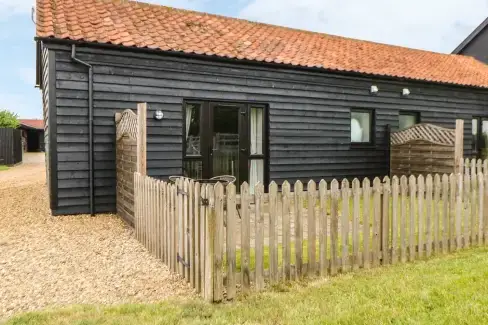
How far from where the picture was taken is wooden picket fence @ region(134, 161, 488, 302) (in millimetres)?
3543

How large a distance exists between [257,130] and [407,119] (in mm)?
5870

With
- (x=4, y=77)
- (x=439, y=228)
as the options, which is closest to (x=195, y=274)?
(x=439, y=228)

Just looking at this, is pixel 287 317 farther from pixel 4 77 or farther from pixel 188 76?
pixel 4 77

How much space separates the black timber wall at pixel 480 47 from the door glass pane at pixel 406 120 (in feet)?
30.9

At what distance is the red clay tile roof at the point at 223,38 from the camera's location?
26.9 feet

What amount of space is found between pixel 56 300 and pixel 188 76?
6041 mm

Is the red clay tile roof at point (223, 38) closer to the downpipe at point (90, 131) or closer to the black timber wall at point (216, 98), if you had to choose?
the black timber wall at point (216, 98)

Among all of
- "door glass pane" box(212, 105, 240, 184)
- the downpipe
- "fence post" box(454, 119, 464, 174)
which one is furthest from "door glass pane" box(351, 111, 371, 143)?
the downpipe

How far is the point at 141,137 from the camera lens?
18.3 ft

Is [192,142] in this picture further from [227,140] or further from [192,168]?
[227,140]

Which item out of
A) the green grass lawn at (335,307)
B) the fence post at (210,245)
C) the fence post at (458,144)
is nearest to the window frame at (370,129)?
the fence post at (458,144)

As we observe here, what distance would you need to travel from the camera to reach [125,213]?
7.01 metres

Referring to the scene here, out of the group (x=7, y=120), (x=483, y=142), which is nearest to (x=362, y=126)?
(x=483, y=142)

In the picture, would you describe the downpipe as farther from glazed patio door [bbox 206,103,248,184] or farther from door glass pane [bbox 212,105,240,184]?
door glass pane [bbox 212,105,240,184]
